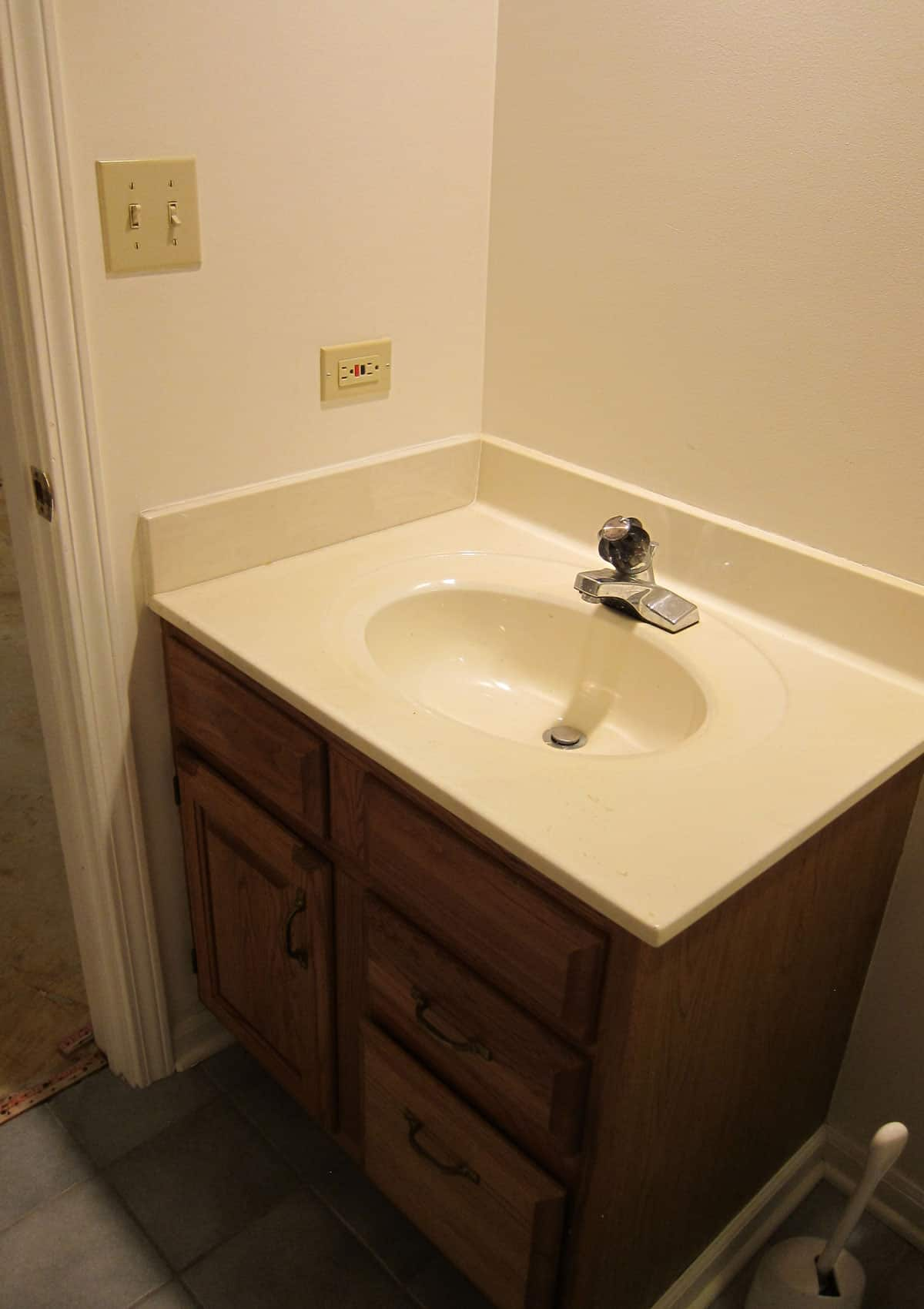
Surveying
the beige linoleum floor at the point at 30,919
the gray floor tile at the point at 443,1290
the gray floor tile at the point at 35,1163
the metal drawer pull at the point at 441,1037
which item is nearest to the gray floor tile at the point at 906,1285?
the gray floor tile at the point at 443,1290

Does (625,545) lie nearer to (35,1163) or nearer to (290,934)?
(290,934)

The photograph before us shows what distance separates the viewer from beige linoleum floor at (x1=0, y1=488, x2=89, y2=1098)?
5.52ft

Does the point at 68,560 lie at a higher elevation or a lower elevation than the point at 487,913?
higher

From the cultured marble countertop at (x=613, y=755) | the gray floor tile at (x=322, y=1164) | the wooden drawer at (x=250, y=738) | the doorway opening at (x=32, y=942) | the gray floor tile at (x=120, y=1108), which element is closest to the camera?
the cultured marble countertop at (x=613, y=755)

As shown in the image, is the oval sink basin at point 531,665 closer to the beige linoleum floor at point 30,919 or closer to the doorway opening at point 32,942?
the doorway opening at point 32,942

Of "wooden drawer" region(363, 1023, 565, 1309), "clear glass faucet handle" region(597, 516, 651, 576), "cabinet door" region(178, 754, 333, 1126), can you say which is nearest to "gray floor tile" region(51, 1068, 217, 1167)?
"cabinet door" region(178, 754, 333, 1126)

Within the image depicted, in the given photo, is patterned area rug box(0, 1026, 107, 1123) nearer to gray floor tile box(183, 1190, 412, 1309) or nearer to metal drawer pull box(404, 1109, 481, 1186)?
gray floor tile box(183, 1190, 412, 1309)

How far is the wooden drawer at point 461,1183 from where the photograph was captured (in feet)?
3.52

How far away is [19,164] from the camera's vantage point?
3.42ft

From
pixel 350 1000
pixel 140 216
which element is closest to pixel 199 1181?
pixel 350 1000

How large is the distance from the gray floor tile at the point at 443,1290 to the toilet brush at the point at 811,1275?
1.08 feet

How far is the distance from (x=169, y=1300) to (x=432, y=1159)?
1.41ft

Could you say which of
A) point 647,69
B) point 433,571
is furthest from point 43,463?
point 647,69

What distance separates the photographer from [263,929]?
1.39 metres
